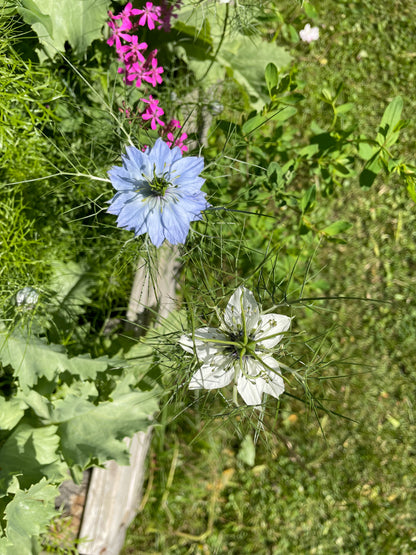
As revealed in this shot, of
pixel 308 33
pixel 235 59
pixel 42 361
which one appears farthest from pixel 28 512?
pixel 308 33

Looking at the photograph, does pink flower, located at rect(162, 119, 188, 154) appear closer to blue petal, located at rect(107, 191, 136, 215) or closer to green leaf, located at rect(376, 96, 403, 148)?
blue petal, located at rect(107, 191, 136, 215)

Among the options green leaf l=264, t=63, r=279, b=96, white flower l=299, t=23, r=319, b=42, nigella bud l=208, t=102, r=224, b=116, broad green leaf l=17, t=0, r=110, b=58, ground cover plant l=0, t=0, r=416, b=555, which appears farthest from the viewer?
white flower l=299, t=23, r=319, b=42

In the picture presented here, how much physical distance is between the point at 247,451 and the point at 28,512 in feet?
3.62

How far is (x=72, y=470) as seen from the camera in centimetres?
173

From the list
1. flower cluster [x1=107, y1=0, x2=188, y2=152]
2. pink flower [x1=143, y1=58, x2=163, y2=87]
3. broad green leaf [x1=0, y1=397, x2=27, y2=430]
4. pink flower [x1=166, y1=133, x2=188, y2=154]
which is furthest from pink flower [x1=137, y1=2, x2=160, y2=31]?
broad green leaf [x1=0, y1=397, x2=27, y2=430]

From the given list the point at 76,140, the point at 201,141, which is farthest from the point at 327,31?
the point at 76,140

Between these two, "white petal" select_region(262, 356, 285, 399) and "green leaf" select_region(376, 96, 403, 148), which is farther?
"green leaf" select_region(376, 96, 403, 148)

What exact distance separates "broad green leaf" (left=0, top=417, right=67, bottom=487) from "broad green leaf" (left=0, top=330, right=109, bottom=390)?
0.64 feet

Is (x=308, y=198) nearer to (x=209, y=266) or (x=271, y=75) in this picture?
(x=271, y=75)

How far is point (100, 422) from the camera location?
1763mm

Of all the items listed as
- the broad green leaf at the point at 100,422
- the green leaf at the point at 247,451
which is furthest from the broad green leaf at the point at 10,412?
the green leaf at the point at 247,451

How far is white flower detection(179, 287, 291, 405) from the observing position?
117 cm

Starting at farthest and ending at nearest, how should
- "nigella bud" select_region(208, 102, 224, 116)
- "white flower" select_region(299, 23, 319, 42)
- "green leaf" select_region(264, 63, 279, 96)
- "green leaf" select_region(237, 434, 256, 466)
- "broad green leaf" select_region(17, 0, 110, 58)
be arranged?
"green leaf" select_region(237, 434, 256, 466) < "white flower" select_region(299, 23, 319, 42) < "nigella bud" select_region(208, 102, 224, 116) < "broad green leaf" select_region(17, 0, 110, 58) < "green leaf" select_region(264, 63, 279, 96)

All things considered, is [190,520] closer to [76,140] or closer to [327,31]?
[76,140]
